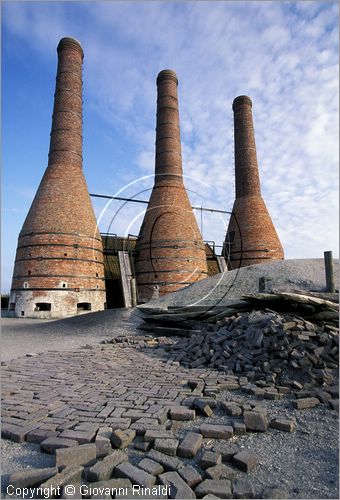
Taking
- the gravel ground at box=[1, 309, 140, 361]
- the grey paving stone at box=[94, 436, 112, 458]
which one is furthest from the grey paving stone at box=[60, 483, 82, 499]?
the gravel ground at box=[1, 309, 140, 361]

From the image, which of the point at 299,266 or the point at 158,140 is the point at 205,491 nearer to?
the point at 299,266

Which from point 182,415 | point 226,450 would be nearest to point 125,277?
point 182,415

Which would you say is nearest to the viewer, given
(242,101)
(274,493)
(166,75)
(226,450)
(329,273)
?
(274,493)

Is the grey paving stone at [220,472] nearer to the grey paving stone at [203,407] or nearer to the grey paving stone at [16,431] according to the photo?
the grey paving stone at [203,407]

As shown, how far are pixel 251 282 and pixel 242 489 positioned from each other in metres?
8.75

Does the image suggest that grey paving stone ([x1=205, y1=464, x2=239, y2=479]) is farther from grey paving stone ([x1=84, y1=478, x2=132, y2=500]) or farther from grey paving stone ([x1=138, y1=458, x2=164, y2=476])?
grey paving stone ([x1=84, y1=478, x2=132, y2=500])

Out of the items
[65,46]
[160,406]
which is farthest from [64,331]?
[65,46]

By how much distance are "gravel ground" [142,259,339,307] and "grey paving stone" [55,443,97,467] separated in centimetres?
714

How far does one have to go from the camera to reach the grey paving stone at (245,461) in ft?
7.68

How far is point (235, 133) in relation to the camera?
20922mm

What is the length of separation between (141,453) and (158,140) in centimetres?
1737

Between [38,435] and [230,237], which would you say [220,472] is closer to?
[38,435]

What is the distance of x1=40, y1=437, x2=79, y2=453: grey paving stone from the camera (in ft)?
8.61

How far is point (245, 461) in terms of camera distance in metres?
2.34
